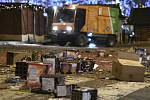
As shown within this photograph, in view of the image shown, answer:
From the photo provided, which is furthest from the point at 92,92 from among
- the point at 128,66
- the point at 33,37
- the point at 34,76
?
the point at 33,37

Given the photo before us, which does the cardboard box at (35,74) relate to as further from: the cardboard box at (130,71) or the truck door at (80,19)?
the truck door at (80,19)

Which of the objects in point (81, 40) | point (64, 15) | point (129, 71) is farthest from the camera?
point (81, 40)

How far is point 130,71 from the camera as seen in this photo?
535 inches

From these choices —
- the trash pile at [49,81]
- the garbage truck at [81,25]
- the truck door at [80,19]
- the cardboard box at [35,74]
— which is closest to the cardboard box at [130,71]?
the trash pile at [49,81]

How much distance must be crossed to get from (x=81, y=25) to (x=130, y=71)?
26.0 metres

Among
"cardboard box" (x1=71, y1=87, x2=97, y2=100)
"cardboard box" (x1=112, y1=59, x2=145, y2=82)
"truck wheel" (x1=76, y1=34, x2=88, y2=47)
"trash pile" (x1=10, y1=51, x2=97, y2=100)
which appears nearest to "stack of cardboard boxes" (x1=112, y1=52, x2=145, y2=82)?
"cardboard box" (x1=112, y1=59, x2=145, y2=82)

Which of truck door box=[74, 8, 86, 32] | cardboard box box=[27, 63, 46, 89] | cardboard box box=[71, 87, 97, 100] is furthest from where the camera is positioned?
truck door box=[74, 8, 86, 32]

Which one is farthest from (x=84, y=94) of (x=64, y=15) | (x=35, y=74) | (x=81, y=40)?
(x=81, y=40)

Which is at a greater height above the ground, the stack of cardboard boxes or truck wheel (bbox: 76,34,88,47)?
the stack of cardboard boxes

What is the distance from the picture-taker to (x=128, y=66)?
1343 centimetres

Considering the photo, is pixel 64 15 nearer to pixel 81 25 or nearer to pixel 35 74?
pixel 81 25

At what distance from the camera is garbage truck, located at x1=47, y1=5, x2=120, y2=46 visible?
125 feet

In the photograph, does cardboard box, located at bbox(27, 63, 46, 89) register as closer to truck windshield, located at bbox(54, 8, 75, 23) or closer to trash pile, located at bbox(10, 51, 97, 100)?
trash pile, located at bbox(10, 51, 97, 100)

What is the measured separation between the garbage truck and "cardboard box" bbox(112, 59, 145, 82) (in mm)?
24039
